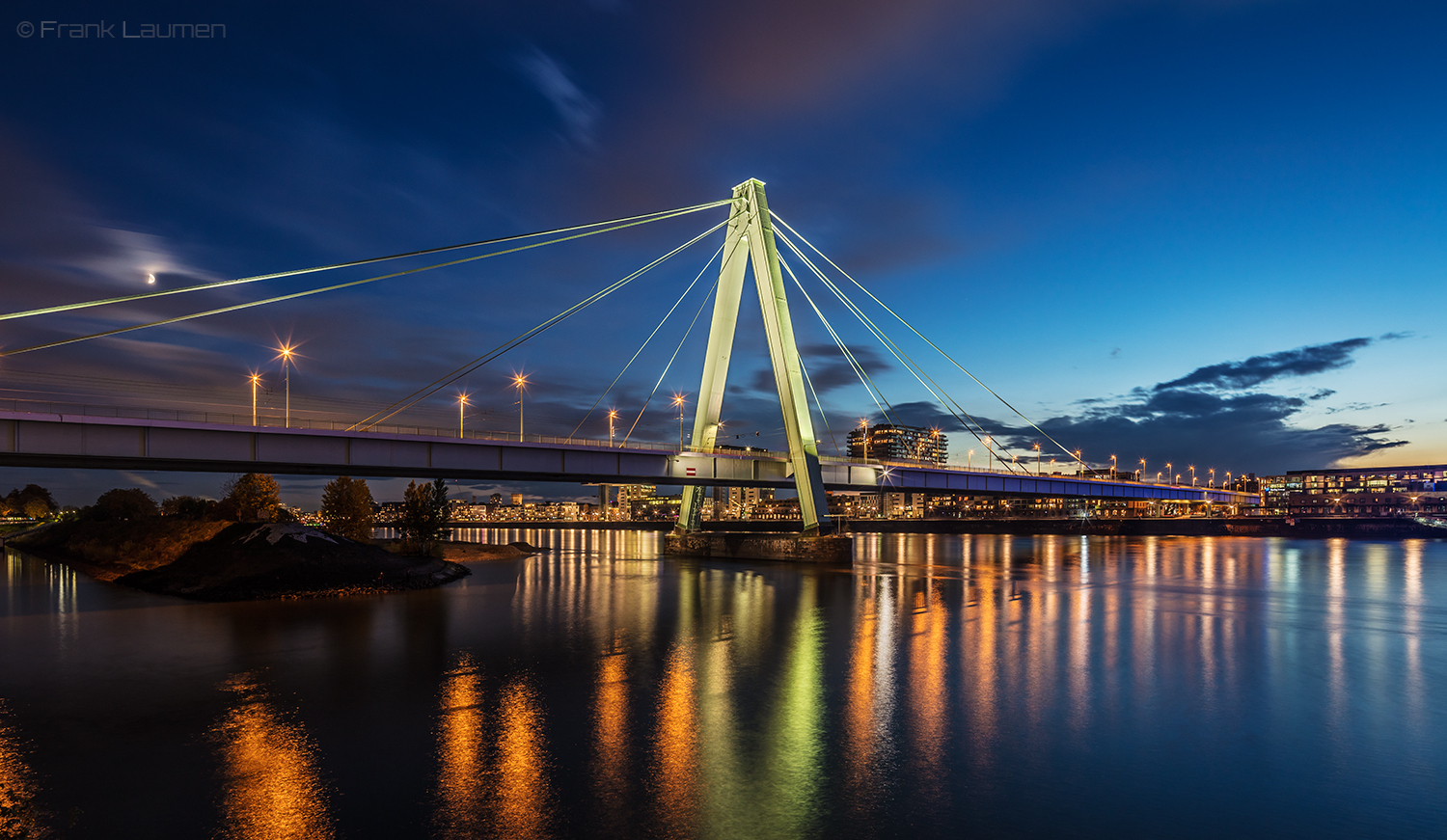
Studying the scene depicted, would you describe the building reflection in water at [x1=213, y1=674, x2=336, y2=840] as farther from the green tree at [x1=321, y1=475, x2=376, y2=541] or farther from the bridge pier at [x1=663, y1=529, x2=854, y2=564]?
the green tree at [x1=321, y1=475, x2=376, y2=541]

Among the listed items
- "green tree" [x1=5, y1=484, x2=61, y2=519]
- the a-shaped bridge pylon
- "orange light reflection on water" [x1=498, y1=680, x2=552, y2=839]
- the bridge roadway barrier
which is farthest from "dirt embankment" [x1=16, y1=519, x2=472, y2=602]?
"green tree" [x1=5, y1=484, x2=61, y2=519]

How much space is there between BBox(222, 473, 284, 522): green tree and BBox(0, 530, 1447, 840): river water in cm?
3904

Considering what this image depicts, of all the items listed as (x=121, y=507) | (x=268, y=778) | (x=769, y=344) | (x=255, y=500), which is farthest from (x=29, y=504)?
(x=268, y=778)

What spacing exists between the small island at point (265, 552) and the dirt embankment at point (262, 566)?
52 mm

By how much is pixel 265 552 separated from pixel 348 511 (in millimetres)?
27951

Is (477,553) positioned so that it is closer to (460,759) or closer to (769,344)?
(769,344)

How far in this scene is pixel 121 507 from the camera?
8656cm

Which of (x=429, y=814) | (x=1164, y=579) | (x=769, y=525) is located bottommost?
(x=769, y=525)

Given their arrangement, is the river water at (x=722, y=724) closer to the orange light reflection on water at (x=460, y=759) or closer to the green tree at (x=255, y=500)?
the orange light reflection on water at (x=460, y=759)

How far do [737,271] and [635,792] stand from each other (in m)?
54.7

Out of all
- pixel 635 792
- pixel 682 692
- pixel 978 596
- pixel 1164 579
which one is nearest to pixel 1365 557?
pixel 1164 579

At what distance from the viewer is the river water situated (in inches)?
413

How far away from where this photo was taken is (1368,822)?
35.2 feet

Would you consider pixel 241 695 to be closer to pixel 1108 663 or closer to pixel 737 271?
pixel 1108 663
